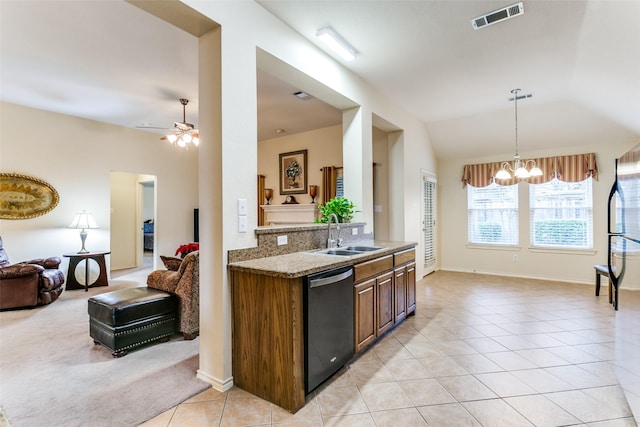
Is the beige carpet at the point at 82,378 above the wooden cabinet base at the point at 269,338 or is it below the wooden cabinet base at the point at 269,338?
below

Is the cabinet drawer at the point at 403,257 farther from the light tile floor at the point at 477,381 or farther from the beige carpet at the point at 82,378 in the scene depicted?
the beige carpet at the point at 82,378

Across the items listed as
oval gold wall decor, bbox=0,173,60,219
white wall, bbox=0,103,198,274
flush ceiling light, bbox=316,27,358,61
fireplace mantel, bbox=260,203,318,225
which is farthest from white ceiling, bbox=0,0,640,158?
fireplace mantel, bbox=260,203,318,225

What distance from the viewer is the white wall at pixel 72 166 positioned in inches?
187

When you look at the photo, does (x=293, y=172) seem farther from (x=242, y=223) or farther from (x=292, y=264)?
(x=292, y=264)

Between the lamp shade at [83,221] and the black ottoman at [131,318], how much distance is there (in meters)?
2.89

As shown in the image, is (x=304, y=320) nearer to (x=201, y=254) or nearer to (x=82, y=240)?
(x=201, y=254)

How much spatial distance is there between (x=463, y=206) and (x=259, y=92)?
15.4ft

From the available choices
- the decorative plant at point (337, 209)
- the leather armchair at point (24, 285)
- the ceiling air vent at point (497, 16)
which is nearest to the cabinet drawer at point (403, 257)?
the decorative plant at point (337, 209)

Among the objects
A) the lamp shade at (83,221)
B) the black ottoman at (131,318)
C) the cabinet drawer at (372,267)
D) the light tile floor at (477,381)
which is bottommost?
the light tile floor at (477,381)

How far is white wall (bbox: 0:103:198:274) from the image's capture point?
4746 mm

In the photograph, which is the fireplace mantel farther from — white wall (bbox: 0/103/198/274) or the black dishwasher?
the black dishwasher

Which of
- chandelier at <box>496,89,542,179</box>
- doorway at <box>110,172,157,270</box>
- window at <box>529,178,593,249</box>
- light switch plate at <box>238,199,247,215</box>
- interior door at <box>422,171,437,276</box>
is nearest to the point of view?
light switch plate at <box>238,199,247,215</box>

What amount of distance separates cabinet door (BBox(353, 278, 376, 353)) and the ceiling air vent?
2.49 meters


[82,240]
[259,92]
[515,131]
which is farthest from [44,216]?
[515,131]
